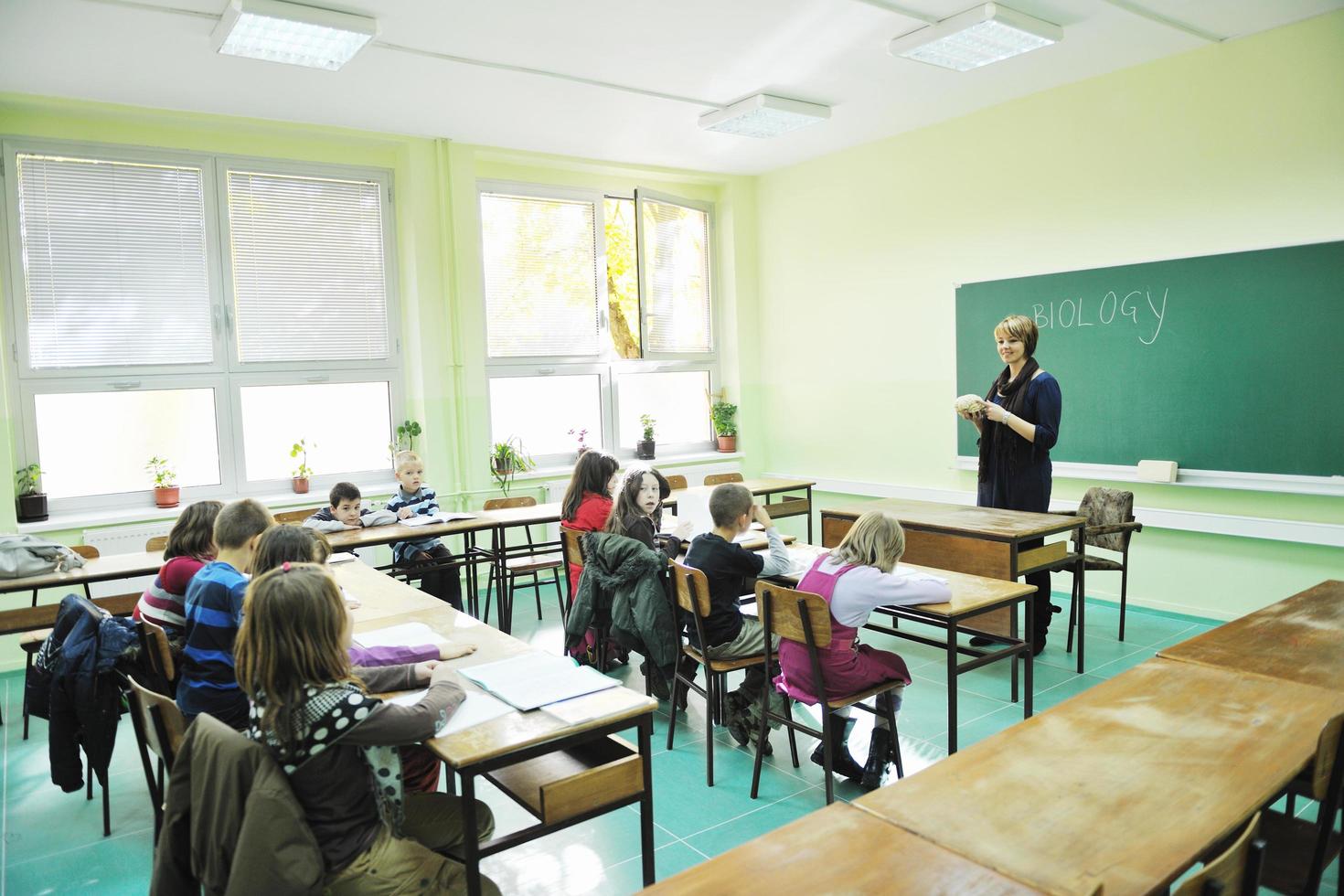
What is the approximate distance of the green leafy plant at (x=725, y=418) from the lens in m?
7.80

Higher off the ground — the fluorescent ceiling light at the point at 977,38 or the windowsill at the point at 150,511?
the fluorescent ceiling light at the point at 977,38

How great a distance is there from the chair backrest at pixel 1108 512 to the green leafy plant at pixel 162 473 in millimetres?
5355

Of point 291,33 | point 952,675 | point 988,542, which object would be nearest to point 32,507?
point 291,33

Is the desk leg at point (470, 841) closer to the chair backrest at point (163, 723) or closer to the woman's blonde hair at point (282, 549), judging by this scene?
the chair backrest at point (163, 723)

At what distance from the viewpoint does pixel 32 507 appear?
509cm

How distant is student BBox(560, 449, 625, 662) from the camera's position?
4.27 m

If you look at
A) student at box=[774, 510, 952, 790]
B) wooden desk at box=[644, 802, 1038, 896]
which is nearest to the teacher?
student at box=[774, 510, 952, 790]

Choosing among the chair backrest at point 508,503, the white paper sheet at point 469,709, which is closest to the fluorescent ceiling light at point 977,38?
the chair backrest at point 508,503

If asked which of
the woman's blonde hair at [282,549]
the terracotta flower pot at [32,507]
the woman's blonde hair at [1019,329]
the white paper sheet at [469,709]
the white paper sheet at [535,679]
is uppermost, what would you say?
the woman's blonde hair at [1019,329]

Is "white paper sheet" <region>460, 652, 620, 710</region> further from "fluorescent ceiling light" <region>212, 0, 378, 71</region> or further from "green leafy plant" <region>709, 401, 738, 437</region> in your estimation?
"green leafy plant" <region>709, 401, 738, 437</region>

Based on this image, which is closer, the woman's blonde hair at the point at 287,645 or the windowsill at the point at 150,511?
the woman's blonde hair at the point at 287,645

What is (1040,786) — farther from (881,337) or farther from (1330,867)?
(881,337)

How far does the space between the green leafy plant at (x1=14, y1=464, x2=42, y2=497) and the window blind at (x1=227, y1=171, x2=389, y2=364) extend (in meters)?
1.31

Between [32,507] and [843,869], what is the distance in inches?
212
